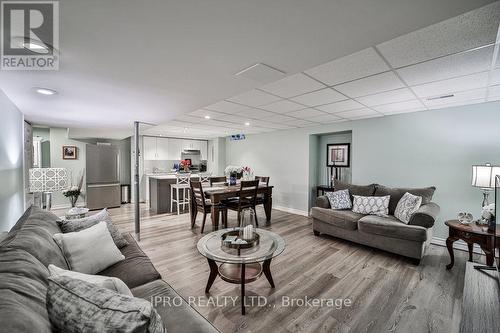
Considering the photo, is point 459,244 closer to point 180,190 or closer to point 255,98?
point 255,98

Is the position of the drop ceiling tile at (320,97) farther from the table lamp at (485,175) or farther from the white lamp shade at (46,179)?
the white lamp shade at (46,179)

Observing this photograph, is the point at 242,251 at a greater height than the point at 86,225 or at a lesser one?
lesser

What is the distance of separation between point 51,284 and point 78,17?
1.26 metres

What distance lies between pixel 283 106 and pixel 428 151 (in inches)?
105

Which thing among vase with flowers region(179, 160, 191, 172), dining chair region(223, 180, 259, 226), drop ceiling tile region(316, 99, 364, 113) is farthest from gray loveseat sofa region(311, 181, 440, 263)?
vase with flowers region(179, 160, 191, 172)

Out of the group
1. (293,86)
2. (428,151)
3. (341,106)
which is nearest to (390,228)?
(428,151)

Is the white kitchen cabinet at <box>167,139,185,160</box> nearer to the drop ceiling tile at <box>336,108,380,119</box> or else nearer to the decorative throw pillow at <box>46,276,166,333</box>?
the drop ceiling tile at <box>336,108,380,119</box>

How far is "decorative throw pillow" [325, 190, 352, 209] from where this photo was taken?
12.7 feet

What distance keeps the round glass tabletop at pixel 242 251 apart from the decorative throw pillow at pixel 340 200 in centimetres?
201

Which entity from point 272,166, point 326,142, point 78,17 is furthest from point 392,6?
point 272,166

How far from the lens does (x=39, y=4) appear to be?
959 mm

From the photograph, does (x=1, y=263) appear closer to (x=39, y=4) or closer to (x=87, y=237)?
(x=87, y=237)

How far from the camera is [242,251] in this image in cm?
209

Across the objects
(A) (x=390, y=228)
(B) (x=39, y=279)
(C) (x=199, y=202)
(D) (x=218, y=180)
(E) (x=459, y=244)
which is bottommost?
(E) (x=459, y=244)
